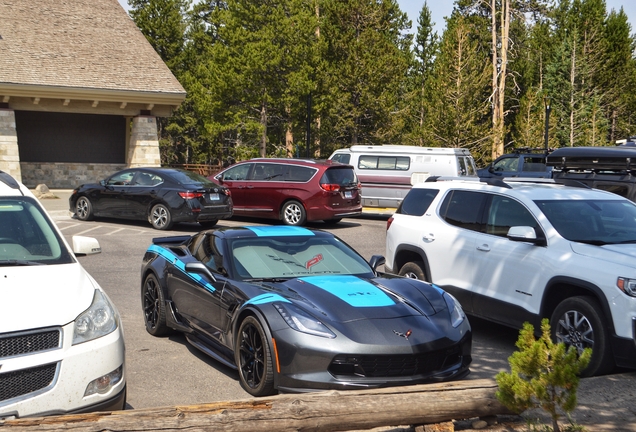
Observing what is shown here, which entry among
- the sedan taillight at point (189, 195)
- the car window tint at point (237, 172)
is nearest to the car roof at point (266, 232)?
the sedan taillight at point (189, 195)

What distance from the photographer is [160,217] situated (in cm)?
1772

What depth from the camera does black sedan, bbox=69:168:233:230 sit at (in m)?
17.5

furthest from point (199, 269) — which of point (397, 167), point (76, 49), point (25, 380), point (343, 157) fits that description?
point (76, 49)

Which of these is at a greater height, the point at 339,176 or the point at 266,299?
the point at 339,176

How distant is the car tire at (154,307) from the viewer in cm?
798

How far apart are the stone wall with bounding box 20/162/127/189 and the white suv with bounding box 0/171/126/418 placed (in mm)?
27098

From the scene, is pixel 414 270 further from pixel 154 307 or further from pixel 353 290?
pixel 154 307

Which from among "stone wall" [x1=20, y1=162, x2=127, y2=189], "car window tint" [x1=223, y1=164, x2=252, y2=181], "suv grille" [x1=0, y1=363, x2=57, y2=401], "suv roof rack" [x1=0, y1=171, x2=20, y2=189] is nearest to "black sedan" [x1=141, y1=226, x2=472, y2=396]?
"suv roof rack" [x1=0, y1=171, x2=20, y2=189]

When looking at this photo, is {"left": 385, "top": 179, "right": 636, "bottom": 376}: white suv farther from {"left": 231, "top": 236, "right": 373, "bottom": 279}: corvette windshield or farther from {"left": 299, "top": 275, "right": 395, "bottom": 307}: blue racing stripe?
{"left": 299, "top": 275, "right": 395, "bottom": 307}: blue racing stripe

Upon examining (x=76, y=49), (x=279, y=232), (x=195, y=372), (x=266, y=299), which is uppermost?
(x=76, y=49)

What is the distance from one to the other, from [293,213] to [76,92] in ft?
43.7

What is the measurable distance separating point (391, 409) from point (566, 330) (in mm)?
2844

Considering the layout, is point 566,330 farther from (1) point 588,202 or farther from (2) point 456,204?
(2) point 456,204

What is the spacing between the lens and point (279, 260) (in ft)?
23.2
